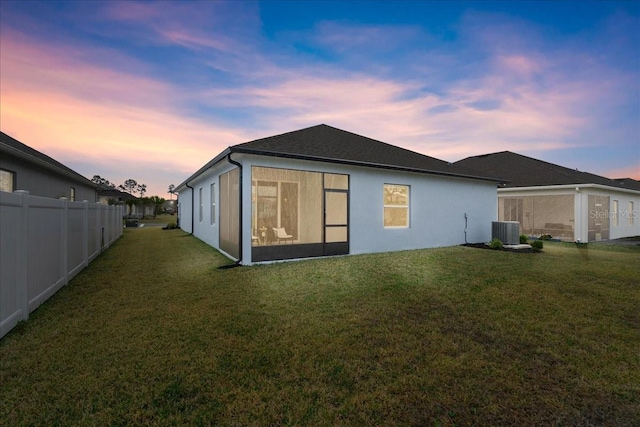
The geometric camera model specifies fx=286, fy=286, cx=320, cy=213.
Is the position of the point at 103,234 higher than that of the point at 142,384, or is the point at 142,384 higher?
the point at 103,234

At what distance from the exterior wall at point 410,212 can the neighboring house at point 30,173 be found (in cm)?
575

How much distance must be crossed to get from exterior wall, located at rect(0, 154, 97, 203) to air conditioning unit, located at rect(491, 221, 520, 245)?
18.7m

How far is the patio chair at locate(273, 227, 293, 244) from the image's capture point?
895 cm

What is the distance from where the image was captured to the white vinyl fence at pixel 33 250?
3.56 meters

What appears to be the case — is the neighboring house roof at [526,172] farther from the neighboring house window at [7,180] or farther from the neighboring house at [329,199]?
the neighboring house window at [7,180]

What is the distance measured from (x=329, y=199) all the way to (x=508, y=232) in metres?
8.30

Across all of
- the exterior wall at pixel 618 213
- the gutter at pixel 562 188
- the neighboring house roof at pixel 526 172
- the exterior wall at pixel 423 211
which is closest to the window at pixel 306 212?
the exterior wall at pixel 423 211

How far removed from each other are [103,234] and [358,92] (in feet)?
38.8

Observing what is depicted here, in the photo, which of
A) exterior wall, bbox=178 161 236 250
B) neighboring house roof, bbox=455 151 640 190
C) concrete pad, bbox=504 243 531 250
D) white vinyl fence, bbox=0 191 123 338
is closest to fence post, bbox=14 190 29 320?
white vinyl fence, bbox=0 191 123 338

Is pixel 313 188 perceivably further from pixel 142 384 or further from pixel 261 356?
pixel 142 384

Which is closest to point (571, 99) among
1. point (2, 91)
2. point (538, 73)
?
point (538, 73)

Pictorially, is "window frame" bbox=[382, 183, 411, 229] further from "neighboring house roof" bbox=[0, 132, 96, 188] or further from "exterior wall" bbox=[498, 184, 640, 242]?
"neighboring house roof" bbox=[0, 132, 96, 188]

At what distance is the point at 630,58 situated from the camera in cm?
1102

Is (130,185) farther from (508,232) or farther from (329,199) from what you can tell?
(508,232)
